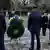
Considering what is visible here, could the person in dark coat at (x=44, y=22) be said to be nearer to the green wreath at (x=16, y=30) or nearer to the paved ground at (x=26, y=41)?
the paved ground at (x=26, y=41)

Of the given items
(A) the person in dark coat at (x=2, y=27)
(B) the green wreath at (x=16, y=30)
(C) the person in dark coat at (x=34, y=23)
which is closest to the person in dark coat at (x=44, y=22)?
(C) the person in dark coat at (x=34, y=23)

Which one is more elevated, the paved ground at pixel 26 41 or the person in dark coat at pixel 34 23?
the person in dark coat at pixel 34 23

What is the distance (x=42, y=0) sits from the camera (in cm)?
94

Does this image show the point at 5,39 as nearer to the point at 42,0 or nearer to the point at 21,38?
the point at 21,38

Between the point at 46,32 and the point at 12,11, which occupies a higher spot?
the point at 12,11

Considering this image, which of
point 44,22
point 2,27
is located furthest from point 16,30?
point 44,22

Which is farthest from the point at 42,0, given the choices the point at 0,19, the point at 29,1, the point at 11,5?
the point at 0,19

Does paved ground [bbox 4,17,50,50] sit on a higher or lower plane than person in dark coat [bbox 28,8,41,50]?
lower

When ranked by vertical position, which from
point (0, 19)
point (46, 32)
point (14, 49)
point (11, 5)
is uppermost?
point (11, 5)

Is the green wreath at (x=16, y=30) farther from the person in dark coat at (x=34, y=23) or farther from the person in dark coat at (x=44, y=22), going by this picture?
the person in dark coat at (x=44, y=22)

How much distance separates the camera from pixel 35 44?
1.02 m

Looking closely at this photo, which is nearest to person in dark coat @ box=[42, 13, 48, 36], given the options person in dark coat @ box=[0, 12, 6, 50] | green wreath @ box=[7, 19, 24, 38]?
green wreath @ box=[7, 19, 24, 38]

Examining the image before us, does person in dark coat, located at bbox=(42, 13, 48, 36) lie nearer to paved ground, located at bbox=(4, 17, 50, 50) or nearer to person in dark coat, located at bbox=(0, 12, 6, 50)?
paved ground, located at bbox=(4, 17, 50, 50)

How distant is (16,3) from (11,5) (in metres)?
0.04
